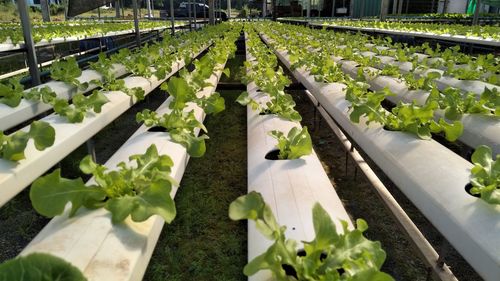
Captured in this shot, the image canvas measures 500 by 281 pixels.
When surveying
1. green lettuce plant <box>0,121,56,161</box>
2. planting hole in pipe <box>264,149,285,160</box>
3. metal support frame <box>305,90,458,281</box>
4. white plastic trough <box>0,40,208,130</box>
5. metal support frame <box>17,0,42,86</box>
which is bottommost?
metal support frame <box>305,90,458,281</box>

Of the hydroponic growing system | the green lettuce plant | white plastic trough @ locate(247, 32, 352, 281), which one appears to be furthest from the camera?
the green lettuce plant

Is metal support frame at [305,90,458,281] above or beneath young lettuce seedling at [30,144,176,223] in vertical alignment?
beneath

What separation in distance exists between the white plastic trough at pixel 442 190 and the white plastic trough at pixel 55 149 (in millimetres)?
2427

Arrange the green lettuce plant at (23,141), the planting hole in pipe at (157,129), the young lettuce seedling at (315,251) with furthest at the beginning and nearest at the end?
the planting hole in pipe at (157,129) → the green lettuce plant at (23,141) → the young lettuce seedling at (315,251)

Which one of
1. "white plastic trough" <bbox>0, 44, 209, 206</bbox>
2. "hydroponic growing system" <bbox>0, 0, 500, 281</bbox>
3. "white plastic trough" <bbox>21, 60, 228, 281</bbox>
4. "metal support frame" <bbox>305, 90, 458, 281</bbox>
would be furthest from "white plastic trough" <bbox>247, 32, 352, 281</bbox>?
"white plastic trough" <bbox>0, 44, 209, 206</bbox>

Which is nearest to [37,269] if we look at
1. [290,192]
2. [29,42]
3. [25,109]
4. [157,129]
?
[290,192]

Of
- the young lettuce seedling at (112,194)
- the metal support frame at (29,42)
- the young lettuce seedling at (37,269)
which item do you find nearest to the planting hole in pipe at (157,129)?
the young lettuce seedling at (112,194)

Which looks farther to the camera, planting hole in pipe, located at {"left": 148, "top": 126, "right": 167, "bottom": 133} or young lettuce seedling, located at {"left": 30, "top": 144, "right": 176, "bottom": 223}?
planting hole in pipe, located at {"left": 148, "top": 126, "right": 167, "bottom": 133}

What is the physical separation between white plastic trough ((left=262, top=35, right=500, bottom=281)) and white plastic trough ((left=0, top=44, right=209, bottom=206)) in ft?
7.96

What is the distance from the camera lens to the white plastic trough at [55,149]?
8.22 ft

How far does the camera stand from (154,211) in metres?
1.93

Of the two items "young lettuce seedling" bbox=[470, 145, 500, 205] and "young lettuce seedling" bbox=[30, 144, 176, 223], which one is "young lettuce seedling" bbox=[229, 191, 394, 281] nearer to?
"young lettuce seedling" bbox=[30, 144, 176, 223]

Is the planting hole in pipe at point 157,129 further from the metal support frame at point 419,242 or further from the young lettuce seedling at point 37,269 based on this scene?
the young lettuce seedling at point 37,269

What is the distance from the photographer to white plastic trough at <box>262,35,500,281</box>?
195cm
